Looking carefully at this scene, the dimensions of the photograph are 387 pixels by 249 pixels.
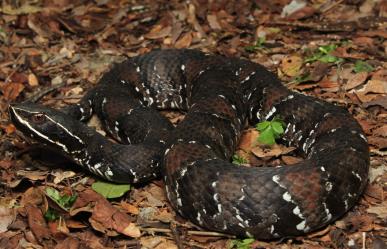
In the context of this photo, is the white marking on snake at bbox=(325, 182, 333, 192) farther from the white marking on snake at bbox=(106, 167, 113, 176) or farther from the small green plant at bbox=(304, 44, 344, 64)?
the small green plant at bbox=(304, 44, 344, 64)

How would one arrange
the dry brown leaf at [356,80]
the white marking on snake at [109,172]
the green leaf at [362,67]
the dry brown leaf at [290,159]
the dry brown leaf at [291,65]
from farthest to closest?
the dry brown leaf at [291,65], the green leaf at [362,67], the dry brown leaf at [356,80], the dry brown leaf at [290,159], the white marking on snake at [109,172]

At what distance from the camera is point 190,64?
10922 millimetres

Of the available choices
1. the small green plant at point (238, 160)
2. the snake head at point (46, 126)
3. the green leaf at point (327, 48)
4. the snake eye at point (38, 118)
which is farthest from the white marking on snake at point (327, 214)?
the green leaf at point (327, 48)

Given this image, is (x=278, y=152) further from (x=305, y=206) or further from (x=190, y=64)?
(x=190, y=64)

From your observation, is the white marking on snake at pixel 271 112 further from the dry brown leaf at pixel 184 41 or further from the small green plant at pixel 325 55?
the dry brown leaf at pixel 184 41

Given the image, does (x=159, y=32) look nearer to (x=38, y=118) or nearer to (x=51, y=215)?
(x=38, y=118)

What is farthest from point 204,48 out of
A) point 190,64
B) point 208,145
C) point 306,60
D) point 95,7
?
point 208,145

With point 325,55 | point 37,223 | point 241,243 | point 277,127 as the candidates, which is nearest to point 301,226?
point 241,243

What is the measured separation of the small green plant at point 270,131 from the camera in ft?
30.6

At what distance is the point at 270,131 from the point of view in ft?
30.8

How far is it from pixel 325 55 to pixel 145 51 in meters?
3.70

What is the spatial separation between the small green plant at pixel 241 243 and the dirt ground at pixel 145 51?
1cm

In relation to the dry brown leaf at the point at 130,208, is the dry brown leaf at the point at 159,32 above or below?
above

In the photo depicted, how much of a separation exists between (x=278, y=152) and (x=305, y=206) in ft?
6.44
